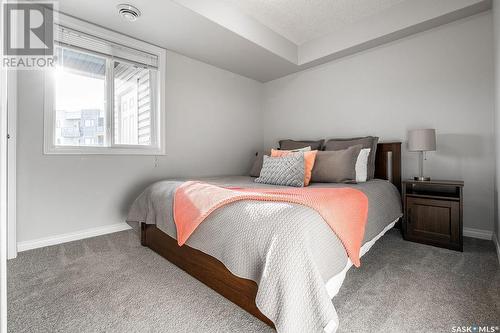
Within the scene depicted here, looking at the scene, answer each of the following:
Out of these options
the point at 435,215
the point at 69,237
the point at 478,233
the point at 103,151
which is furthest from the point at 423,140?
the point at 69,237

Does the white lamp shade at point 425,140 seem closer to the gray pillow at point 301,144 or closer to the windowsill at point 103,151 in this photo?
the gray pillow at point 301,144

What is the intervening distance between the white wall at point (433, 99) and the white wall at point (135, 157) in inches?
50.0

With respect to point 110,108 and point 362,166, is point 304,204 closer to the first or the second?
point 362,166

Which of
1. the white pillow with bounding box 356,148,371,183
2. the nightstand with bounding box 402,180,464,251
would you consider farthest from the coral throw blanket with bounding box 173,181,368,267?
the nightstand with bounding box 402,180,464,251

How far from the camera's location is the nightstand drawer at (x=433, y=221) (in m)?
2.16

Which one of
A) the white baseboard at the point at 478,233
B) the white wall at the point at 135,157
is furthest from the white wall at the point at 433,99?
the white wall at the point at 135,157

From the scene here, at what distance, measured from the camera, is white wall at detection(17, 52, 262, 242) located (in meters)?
2.24

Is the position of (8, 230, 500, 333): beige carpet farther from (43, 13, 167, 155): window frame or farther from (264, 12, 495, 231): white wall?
(43, 13, 167, 155): window frame

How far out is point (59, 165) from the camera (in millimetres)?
2389

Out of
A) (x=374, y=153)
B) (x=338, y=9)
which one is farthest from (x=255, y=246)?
(x=338, y=9)

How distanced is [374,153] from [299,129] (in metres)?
1.33

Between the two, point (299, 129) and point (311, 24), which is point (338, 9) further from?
point (299, 129)

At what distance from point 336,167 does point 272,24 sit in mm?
1948

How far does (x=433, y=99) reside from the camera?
2.69m
